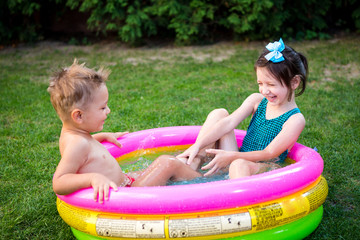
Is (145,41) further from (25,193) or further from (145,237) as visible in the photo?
(145,237)

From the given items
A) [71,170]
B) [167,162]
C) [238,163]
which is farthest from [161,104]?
[71,170]

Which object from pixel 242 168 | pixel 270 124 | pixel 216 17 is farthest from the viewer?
pixel 216 17

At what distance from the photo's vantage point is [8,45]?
9586 millimetres

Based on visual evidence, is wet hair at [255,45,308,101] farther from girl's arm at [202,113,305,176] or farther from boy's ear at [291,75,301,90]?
girl's arm at [202,113,305,176]

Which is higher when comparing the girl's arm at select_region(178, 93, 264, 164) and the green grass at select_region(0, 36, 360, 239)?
the girl's arm at select_region(178, 93, 264, 164)

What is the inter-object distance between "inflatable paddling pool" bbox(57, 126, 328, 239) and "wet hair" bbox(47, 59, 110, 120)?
0.52 meters

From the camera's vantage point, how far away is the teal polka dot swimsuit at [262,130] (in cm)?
292

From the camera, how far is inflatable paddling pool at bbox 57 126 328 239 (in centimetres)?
Result: 213

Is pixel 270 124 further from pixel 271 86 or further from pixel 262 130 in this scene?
pixel 271 86

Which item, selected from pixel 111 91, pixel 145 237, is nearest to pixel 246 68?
pixel 111 91

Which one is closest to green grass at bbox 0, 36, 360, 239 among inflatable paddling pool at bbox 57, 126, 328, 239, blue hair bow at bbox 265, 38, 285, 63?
inflatable paddling pool at bbox 57, 126, 328, 239

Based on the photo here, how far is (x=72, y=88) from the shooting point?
230 cm

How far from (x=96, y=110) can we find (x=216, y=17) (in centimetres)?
698

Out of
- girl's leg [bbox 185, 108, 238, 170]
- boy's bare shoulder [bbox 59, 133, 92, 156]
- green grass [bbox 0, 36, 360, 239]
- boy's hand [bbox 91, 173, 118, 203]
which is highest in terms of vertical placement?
boy's bare shoulder [bbox 59, 133, 92, 156]
